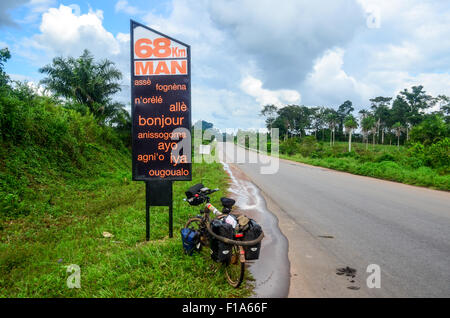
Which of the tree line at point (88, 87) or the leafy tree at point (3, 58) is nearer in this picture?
the leafy tree at point (3, 58)

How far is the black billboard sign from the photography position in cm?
447

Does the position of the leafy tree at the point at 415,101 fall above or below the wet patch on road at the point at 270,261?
above

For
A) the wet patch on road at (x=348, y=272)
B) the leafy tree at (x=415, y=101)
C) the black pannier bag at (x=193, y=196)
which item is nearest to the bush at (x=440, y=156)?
the wet patch on road at (x=348, y=272)

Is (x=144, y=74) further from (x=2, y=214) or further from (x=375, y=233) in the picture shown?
(x=375, y=233)

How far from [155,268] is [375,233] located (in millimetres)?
4222

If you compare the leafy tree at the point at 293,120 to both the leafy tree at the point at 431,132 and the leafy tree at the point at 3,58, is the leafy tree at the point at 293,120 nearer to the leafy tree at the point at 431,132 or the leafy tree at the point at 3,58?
the leafy tree at the point at 431,132

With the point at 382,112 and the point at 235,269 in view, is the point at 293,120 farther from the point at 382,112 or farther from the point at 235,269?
the point at 235,269

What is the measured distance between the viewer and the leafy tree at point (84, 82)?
1909 cm

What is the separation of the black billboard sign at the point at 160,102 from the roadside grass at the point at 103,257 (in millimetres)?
1250

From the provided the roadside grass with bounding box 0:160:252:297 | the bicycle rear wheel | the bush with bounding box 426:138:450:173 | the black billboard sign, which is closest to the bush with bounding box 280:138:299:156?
the bush with bounding box 426:138:450:173

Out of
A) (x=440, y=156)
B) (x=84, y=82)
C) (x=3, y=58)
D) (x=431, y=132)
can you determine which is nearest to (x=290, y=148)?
(x=431, y=132)

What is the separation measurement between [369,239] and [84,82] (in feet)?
69.3
